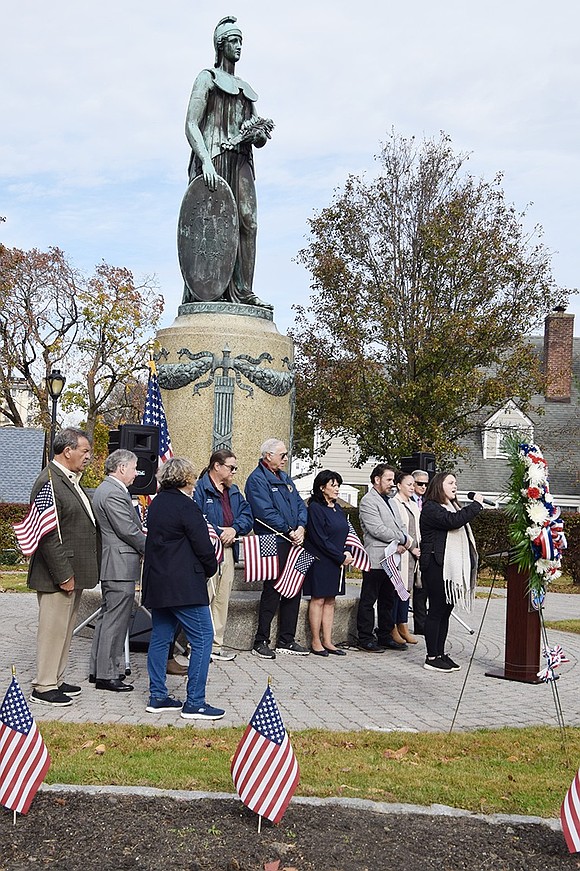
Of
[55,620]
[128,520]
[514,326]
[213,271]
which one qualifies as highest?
[514,326]

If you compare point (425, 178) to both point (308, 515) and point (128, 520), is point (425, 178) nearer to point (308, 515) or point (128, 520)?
point (308, 515)

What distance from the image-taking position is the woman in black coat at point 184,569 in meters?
7.12

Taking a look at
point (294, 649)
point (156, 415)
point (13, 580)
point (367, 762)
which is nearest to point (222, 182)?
point (156, 415)

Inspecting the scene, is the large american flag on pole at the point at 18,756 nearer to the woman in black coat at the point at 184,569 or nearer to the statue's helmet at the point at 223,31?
the woman in black coat at the point at 184,569

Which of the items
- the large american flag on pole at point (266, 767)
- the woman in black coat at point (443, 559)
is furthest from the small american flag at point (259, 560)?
the large american flag on pole at point (266, 767)

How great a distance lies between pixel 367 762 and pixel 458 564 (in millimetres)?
3691

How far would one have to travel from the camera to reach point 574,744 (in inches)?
264

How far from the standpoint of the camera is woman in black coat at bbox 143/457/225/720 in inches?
280

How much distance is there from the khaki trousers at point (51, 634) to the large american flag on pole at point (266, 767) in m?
3.09

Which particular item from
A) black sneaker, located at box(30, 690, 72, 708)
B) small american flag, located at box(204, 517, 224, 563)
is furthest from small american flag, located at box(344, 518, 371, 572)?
→ black sneaker, located at box(30, 690, 72, 708)

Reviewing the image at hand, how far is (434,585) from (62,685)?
12.2 ft

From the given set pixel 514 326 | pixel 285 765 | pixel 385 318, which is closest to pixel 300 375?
pixel 385 318

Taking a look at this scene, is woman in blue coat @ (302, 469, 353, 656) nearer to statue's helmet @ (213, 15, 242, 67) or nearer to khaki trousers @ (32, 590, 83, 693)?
khaki trousers @ (32, 590, 83, 693)

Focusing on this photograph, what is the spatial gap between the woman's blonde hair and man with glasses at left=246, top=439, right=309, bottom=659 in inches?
103
